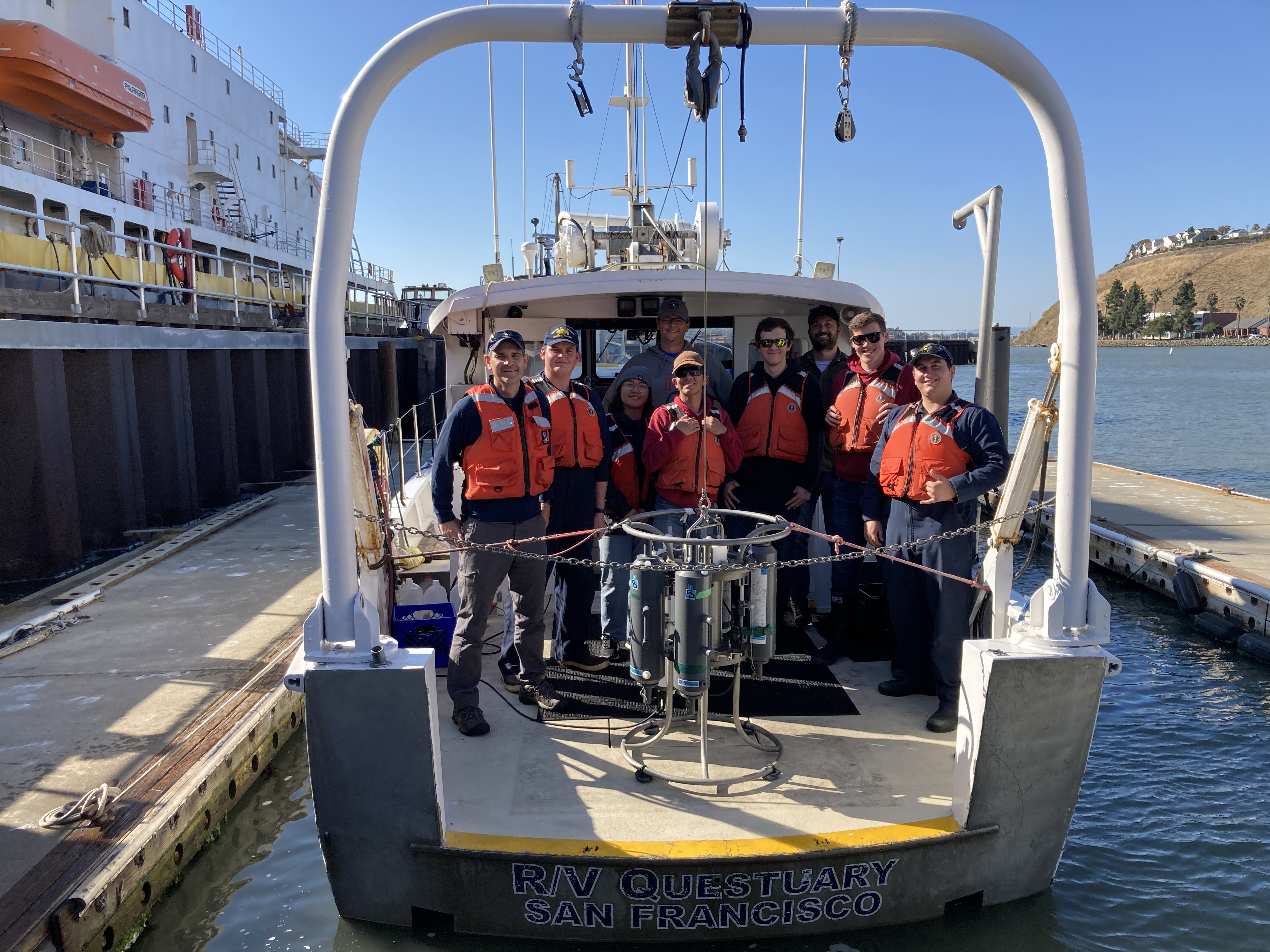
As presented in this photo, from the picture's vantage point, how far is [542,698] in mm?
4297

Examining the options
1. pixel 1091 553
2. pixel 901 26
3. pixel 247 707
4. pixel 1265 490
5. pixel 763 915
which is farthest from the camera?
pixel 1265 490

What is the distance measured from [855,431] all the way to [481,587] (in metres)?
2.26

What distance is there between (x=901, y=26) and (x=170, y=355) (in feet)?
40.8

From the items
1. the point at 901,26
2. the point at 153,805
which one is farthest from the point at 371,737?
the point at 901,26

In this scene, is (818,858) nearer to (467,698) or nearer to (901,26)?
(467,698)

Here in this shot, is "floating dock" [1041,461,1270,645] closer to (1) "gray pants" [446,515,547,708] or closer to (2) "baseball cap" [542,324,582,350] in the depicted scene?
(2) "baseball cap" [542,324,582,350]

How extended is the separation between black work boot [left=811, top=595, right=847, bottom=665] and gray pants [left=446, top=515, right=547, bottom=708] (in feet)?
5.79

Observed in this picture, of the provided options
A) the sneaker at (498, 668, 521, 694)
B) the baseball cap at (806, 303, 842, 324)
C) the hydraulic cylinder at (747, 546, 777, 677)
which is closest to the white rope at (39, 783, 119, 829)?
the sneaker at (498, 668, 521, 694)

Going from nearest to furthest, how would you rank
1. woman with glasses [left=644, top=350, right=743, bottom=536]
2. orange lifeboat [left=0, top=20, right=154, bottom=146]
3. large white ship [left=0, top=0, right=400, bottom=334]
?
woman with glasses [left=644, top=350, right=743, bottom=536]
large white ship [left=0, top=0, right=400, bottom=334]
orange lifeboat [left=0, top=20, right=154, bottom=146]

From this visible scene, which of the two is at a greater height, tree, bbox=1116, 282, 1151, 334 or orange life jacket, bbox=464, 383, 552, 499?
tree, bbox=1116, 282, 1151, 334

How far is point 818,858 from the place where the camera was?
301 cm

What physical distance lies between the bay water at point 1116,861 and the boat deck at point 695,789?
0.48m

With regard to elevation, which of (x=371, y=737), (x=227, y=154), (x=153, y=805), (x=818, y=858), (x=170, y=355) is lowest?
(x=153, y=805)

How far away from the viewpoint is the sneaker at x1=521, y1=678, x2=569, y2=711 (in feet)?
14.0
